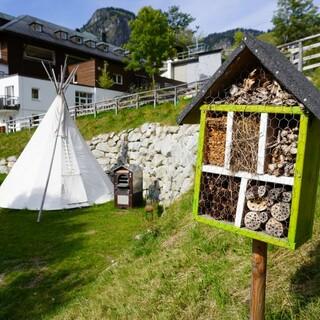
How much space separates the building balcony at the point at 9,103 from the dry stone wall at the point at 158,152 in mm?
13187

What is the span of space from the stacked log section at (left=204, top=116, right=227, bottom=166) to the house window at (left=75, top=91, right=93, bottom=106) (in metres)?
30.4

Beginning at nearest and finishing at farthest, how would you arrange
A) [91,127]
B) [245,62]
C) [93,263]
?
1. [245,62]
2. [93,263]
3. [91,127]

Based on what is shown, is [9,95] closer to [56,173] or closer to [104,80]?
[104,80]

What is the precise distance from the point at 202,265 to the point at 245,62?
9.29 ft

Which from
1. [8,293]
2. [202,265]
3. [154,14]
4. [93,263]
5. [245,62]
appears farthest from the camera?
[154,14]

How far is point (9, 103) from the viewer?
27922 millimetres

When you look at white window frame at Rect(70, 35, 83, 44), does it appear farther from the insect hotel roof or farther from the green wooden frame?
the green wooden frame

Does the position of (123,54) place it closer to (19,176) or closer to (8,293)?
(19,176)

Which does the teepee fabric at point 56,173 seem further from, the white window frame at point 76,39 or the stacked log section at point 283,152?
the white window frame at point 76,39

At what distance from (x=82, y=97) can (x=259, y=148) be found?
31621 mm

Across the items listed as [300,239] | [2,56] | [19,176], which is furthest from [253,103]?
[2,56]

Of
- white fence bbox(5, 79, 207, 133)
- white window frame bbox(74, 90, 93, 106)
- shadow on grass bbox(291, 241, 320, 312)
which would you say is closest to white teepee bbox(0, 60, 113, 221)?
white fence bbox(5, 79, 207, 133)

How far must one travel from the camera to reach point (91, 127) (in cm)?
1902

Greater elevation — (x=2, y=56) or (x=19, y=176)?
(x=2, y=56)
